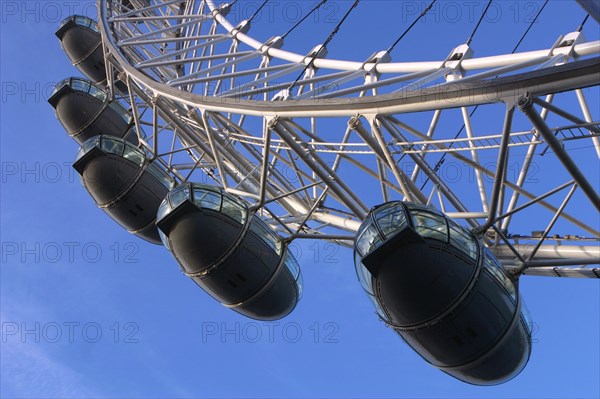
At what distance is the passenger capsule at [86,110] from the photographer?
29281 mm

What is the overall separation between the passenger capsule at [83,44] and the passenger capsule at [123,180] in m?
8.88

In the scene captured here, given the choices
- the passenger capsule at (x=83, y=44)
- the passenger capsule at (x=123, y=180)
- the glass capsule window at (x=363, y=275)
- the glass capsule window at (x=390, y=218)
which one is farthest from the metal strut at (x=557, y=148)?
the passenger capsule at (x=83, y=44)

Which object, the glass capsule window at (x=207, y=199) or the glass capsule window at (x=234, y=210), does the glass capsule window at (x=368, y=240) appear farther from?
the glass capsule window at (x=207, y=199)

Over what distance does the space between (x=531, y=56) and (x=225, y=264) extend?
7.68m

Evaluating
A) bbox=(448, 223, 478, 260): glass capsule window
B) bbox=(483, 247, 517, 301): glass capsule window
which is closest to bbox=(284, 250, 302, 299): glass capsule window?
bbox=(448, 223, 478, 260): glass capsule window

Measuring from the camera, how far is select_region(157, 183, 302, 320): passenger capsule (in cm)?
1830

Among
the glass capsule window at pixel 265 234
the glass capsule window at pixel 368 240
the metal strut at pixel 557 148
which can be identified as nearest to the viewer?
the metal strut at pixel 557 148

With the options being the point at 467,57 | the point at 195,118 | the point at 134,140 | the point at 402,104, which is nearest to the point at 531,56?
the point at 467,57

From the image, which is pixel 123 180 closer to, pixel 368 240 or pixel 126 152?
pixel 126 152

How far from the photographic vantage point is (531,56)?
58.7 feet

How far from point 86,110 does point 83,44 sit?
4899 mm

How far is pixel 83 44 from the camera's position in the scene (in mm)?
33156

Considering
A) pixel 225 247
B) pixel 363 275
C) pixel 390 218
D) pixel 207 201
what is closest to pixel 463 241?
pixel 390 218

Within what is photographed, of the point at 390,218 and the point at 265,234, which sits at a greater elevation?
the point at 265,234
